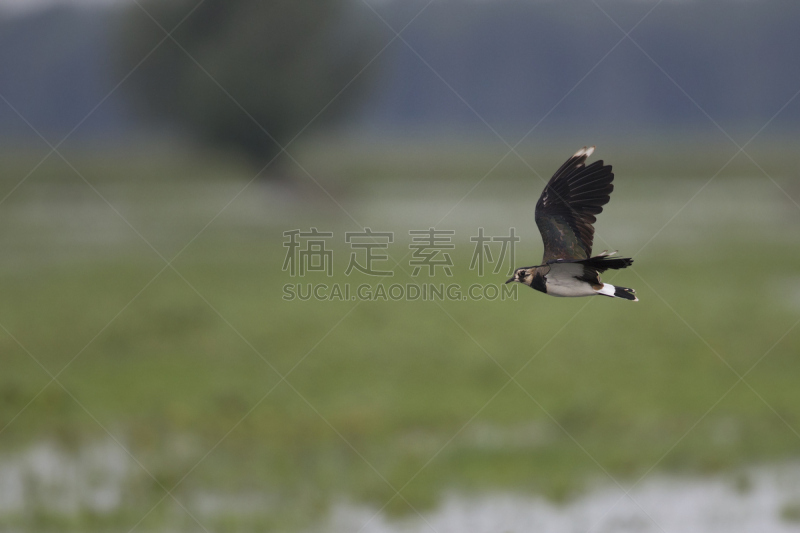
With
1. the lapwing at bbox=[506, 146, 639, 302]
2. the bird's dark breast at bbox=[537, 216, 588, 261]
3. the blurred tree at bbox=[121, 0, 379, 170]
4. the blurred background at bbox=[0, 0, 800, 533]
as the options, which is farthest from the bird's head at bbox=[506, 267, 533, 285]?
the blurred tree at bbox=[121, 0, 379, 170]

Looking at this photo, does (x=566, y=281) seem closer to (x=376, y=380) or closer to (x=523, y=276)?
(x=523, y=276)

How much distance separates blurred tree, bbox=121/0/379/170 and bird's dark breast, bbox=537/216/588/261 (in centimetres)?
3216

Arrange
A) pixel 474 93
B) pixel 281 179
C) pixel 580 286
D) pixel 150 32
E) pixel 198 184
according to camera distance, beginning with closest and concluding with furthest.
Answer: pixel 580 286 < pixel 150 32 < pixel 281 179 < pixel 198 184 < pixel 474 93

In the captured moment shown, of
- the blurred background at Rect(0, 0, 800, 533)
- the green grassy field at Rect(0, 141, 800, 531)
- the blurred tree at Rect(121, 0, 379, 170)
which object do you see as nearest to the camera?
the blurred background at Rect(0, 0, 800, 533)

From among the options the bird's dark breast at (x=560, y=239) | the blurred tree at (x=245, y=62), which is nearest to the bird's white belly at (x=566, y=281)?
the bird's dark breast at (x=560, y=239)

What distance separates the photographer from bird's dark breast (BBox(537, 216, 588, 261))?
4230 millimetres

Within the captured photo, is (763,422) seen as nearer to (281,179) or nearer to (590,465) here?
(590,465)

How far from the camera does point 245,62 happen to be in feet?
114

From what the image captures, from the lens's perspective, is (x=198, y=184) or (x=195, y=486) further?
(x=198, y=184)

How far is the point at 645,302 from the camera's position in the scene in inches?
717

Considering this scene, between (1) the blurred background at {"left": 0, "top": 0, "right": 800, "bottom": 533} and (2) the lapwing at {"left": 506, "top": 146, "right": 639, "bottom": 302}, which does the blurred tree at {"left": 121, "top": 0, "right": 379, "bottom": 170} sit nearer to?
(1) the blurred background at {"left": 0, "top": 0, "right": 800, "bottom": 533}

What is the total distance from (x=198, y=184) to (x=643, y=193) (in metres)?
29.6

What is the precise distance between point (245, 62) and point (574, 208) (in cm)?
3241

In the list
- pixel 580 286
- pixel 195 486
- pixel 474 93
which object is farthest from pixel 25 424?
pixel 474 93
